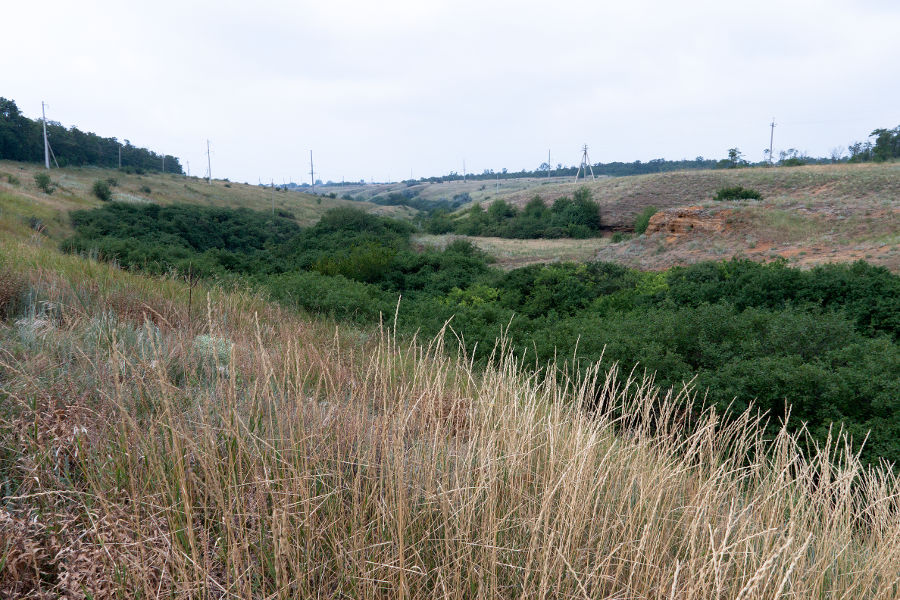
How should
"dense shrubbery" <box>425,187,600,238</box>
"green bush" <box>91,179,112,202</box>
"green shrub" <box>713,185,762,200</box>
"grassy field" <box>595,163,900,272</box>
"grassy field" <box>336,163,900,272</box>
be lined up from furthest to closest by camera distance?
"dense shrubbery" <box>425,187,600,238</box>, "green bush" <box>91,179,112,202</box>, "green shrub" <box>713,185,762,200</box>, "grassy field" <box>336,163,900,272</box>, "grassy field" <box>595,163,900,272</box>

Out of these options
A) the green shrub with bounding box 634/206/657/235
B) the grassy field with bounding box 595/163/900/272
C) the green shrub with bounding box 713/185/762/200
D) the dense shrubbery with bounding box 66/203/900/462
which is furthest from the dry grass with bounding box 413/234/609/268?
the green shrub with bounding box 713/185/762/200

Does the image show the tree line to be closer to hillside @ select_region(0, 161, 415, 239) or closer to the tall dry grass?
hillside @ select_region(0, 161, 415, 239)

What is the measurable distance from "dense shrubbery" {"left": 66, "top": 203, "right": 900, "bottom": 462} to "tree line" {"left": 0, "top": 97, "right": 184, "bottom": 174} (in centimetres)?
3774

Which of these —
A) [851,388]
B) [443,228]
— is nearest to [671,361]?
[851,388]

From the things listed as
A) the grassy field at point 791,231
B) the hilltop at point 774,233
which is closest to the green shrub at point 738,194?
the hilltop at point 774,233

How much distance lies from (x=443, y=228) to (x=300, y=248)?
21555mm

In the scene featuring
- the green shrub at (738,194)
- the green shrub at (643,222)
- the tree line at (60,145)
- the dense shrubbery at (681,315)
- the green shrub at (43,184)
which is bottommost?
the dense shrubbery at (681,315)

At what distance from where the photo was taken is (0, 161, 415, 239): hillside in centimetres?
2322

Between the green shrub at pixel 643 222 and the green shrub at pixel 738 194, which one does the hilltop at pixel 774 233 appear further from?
the green shrub at pixel 738 194

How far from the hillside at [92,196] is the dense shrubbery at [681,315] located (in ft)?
10.7

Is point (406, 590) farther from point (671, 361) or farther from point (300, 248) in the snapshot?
point (300, 248)

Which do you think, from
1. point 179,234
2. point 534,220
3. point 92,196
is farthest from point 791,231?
point 92,196

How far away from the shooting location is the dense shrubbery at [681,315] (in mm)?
5863

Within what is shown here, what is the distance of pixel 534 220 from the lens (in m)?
39.6
